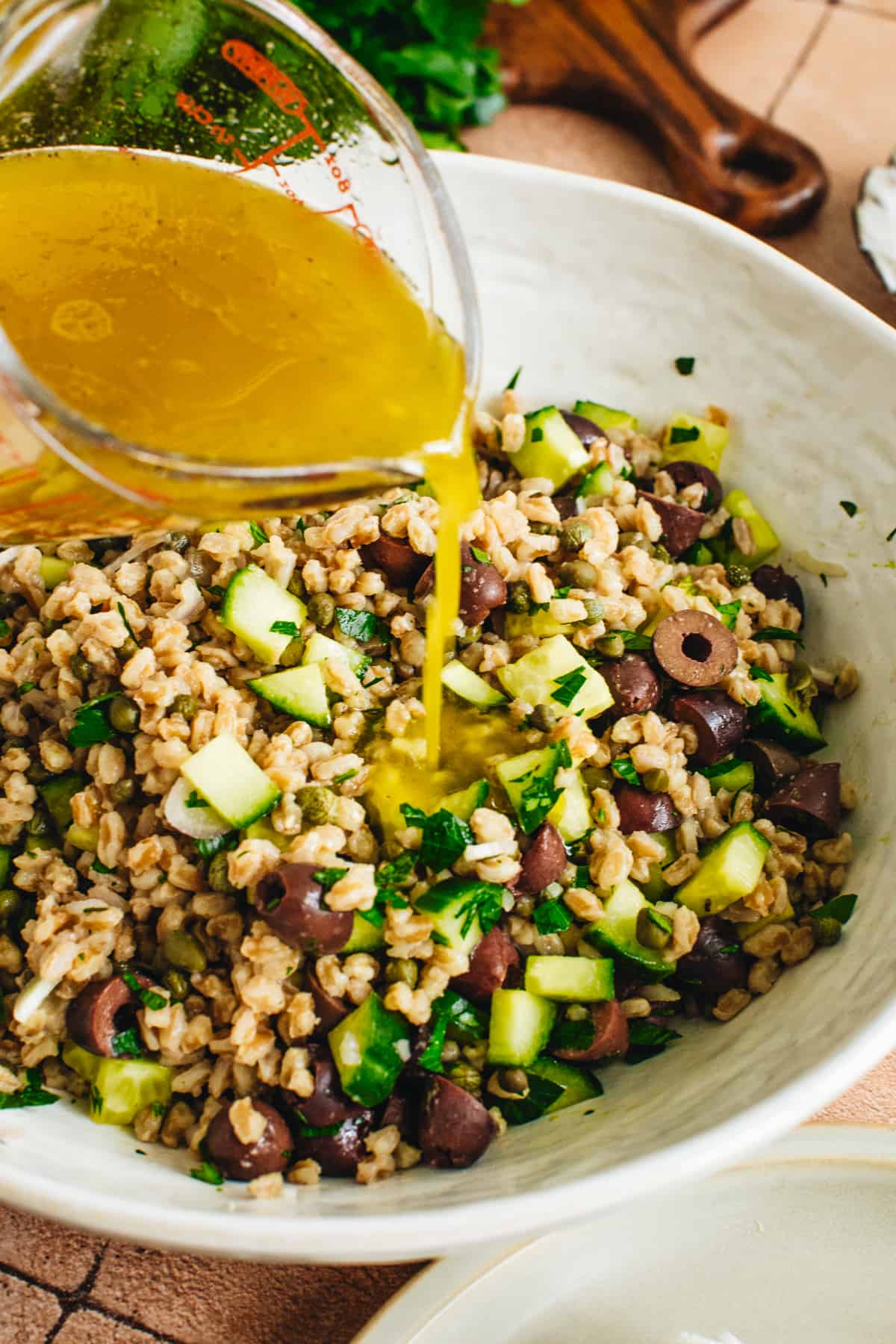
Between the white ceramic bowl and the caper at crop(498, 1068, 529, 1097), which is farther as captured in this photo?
the caper at crop(498, 1068, 529, 1097)

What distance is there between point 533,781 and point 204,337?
1164 mm

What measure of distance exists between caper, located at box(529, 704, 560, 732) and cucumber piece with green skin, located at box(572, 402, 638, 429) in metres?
1.06

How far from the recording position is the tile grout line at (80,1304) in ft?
9.27

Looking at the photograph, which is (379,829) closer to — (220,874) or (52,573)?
(220,874)

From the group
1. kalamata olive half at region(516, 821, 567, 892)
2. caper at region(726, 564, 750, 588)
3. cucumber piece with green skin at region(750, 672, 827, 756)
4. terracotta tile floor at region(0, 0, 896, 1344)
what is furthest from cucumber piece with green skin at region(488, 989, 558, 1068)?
caper at region(726, 564, 750, 588)

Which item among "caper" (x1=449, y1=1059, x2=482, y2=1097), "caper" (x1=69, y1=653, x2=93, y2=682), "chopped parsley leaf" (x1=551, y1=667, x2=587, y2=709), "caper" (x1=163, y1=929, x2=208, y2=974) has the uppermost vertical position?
"chopped parsley leaf" (x1=551, y1=667, x2=587, y2=709)

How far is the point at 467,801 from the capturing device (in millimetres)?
2742

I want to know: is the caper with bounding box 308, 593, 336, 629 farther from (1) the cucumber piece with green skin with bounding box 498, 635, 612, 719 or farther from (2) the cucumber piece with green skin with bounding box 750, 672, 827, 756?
(2) the cucumber piece with green skin with bounding box 750, 672, 827, 756

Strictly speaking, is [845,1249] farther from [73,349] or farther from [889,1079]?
[73,349]

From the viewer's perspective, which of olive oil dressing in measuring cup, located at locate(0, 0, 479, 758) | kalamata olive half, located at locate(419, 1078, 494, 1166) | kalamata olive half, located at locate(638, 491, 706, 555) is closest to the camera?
olive oil dressing in measuring cup, located at locate(0, 0, 479, 758)

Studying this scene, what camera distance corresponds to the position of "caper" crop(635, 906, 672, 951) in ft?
8.74

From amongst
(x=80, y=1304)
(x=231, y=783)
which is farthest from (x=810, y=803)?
(x=80, y=1304)

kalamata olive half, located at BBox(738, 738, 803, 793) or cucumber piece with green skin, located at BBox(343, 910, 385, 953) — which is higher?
kalamata olive half, located at BBox(738, 738, 803, 793)

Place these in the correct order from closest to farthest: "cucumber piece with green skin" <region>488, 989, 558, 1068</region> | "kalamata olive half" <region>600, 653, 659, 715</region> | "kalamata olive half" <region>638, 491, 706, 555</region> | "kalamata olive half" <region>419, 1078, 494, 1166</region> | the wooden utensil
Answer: "kalamata olive half" <region>419, 1078, 494, 1166</region> → "cucumber piece with green skin" <region>488, 989, 558, 1068</region> → "kalamata olive half" <region>600, 653, 659, 715</region> → "kalamata olive half" <region>638, 491, 706, 555</region> → the wooden utensil
